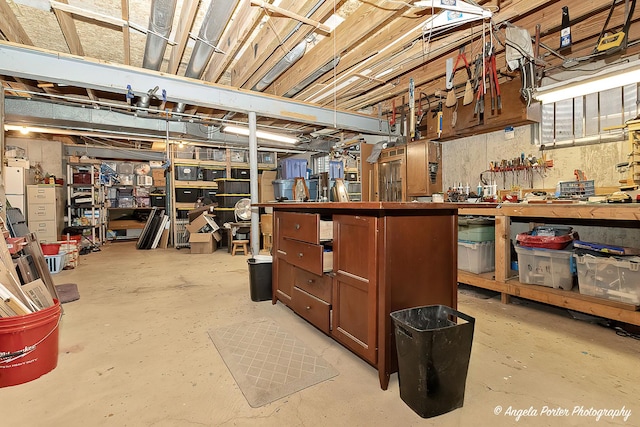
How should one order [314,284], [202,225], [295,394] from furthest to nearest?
[202,225] < [314,284] < [295,394]

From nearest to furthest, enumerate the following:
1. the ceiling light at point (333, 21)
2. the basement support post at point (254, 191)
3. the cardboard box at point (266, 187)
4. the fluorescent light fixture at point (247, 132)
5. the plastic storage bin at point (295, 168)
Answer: the ceiling light at point (333, 21) < the basement support post at point (254, 191) < the fluorescent light fixture at point (247, 132) < the plastic storage bin at point (295, 168) < the cardboard box at point (266, 187)

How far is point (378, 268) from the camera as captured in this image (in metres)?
1.62

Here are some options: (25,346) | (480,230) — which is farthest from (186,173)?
(480,230)

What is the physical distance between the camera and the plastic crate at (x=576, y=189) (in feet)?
9.76

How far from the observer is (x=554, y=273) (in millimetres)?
2725

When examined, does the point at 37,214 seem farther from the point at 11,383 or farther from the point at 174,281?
the point at 11,383

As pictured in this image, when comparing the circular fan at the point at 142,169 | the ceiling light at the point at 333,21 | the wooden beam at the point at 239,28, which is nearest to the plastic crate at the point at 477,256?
the ceiling light at the point at 333,21

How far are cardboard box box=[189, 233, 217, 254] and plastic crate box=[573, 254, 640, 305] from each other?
5.68m

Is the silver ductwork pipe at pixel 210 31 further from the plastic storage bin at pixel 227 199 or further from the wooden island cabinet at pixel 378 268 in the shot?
the plastic storage bin at pixel 227 199

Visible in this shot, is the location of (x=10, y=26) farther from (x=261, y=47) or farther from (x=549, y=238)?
(x=549, y=238)

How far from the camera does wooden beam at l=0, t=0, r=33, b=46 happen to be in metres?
2.58

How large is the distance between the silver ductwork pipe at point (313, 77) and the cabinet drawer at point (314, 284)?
91.3 inches

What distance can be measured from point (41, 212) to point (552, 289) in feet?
26.5

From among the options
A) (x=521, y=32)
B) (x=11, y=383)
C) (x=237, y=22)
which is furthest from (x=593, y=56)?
(x=11, y=383)
